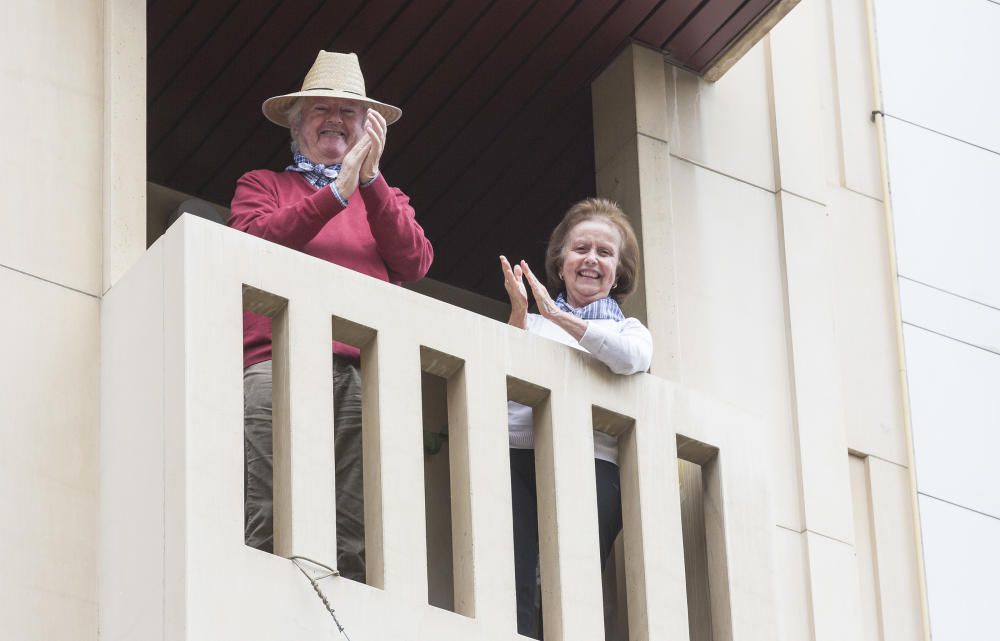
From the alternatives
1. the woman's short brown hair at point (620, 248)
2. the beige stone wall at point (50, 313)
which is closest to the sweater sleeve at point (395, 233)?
the woman's short brown hair at point (620, 248)

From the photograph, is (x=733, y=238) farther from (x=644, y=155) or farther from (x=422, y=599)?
(x=422, y=599)

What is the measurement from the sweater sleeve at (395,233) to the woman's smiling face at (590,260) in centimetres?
67

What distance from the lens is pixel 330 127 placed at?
30.5 feet

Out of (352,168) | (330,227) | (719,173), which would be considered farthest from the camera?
(719,173)

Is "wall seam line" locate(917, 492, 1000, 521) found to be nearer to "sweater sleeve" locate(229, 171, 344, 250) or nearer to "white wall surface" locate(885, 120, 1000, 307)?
"white wall surface" locate(885, 120, 1000, 307)

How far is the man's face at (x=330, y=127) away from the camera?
9.28 m

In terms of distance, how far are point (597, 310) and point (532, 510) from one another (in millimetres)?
806

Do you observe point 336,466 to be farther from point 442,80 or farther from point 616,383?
point 442,80

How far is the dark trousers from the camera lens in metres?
9.11

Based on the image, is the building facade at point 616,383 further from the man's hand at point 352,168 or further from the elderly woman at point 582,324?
the man's hand at point 352,168

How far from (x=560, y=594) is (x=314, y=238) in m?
1.58

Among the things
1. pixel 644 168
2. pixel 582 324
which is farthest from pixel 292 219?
pixel 644 168

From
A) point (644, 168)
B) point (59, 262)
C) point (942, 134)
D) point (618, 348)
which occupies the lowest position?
point (618, 348)

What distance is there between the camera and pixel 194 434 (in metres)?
7.75
